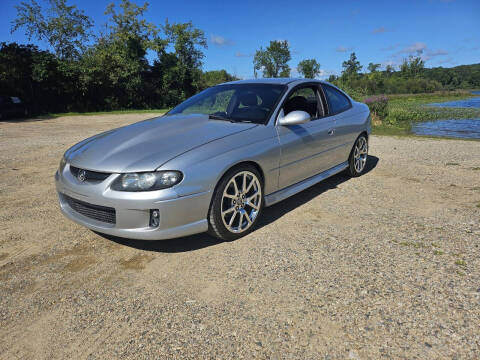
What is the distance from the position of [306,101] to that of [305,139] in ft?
2.68

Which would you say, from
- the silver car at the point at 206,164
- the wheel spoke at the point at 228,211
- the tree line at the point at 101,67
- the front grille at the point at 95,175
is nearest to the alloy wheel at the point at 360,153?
the silver car at the point at 206,164

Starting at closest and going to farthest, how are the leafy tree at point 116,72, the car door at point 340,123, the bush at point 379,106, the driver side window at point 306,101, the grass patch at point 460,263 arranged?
the grass patch at point 460,263
the driver side window at point 306,101
the car door at point 340,123
the bush at point 379,106
the leafy tree at point 116,72

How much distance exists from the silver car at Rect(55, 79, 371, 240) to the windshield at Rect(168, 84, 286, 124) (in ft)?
0.04

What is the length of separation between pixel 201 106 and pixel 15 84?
71.7 feet

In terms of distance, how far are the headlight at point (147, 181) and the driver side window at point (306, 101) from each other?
215cm

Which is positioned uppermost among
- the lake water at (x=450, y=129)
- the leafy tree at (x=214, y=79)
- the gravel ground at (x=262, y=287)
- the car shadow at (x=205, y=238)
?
the leafy tree at (x=214, y=79)

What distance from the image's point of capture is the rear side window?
4.55 meters

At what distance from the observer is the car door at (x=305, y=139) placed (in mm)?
3584

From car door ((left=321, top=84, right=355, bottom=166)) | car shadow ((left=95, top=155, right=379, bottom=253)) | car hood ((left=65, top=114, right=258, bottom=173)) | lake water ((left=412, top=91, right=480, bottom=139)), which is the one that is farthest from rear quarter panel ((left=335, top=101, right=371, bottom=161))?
lake water ((left=412, top=91, right=480, bottom=139))

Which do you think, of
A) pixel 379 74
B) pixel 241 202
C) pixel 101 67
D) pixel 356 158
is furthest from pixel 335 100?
pixel 379 74

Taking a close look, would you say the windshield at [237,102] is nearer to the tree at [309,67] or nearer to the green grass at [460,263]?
the green grass at [460,263]

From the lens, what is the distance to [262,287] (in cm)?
246

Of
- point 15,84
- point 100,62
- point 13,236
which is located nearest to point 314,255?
point 13,236

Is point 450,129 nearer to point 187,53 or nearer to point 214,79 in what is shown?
point 187,53
